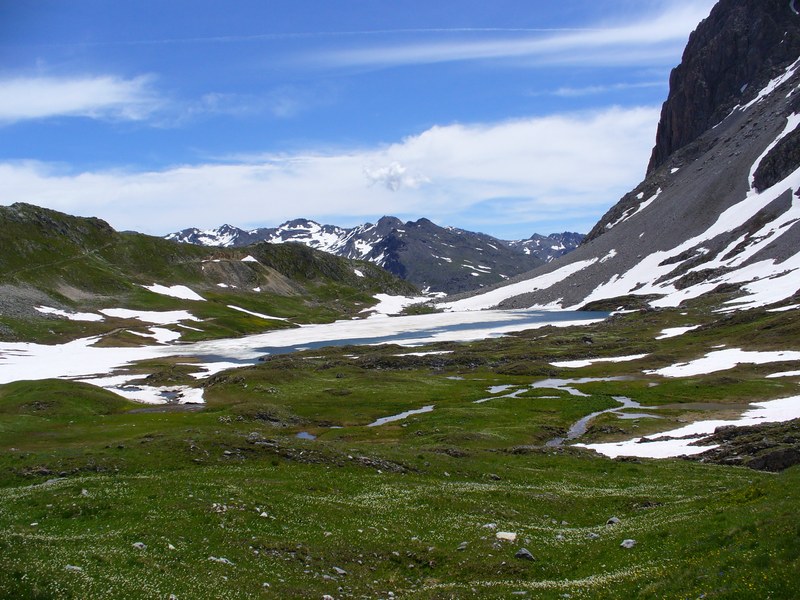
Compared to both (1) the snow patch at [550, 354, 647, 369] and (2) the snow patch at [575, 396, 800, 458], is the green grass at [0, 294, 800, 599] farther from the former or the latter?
(1) the snow patch at [550, 354, 647, 369]

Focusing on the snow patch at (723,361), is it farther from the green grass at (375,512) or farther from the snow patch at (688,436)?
the snow patch at (688,436)

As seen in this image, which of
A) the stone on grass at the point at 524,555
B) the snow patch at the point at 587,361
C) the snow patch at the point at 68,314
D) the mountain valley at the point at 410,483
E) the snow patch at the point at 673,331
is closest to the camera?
the mountain valley at the point at 410,483

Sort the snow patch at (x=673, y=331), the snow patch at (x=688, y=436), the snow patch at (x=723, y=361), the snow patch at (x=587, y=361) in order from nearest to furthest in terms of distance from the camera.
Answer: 1. the snow patch at (x=688, y=436)
2. the snow patch at (x=723, y=361)
3. the snow patch at (x=587, y=361)
4. the snow patch at (x=673, y=331)

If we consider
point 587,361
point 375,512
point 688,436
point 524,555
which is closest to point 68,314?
point 587,361

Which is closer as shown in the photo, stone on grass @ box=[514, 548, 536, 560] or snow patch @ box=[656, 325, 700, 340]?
stone on grass @ box=[514, 548, 536, 560]

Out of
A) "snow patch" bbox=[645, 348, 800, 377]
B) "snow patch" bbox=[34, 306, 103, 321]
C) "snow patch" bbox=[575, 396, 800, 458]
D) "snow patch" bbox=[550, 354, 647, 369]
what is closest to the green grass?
"snow patch" bbox=[575, 396, 800, 458]

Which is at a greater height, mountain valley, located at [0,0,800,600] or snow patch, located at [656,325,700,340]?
mountain valley, located at [0,0,800,600]

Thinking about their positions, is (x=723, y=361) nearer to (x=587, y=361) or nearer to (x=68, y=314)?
(x=587, y=361)

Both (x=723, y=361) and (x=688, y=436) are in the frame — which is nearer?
(x=688, y=436)

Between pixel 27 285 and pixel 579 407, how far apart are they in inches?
A: 7410

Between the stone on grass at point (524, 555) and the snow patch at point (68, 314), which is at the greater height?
the snow patch at point (68, 314)

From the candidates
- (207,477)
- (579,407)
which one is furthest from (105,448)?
(579,407)

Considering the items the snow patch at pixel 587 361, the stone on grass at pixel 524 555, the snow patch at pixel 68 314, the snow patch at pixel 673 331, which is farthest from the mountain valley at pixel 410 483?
the snow patch at pixel 68 314

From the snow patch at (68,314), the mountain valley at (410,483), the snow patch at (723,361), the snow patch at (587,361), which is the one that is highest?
the snow patch at (68,314)
